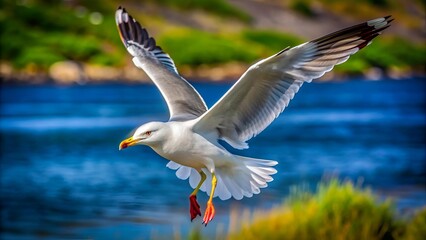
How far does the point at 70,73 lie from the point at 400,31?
32854mm

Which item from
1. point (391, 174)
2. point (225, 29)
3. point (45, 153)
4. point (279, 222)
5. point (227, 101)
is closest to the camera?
point (227, 101)

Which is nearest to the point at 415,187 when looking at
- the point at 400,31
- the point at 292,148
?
the point at 292,148

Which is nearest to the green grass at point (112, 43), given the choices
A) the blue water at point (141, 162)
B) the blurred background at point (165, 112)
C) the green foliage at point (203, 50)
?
the green foliage at point (203, 50)

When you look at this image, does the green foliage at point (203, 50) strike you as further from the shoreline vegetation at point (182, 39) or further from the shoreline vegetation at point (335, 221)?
the shoreline vegetation at point (335, 221)

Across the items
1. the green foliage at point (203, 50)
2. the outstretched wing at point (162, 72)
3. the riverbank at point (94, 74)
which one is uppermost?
the green foliage at point (203, 50)

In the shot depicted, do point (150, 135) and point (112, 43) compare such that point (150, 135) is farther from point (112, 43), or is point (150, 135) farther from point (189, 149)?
point (112, 43)

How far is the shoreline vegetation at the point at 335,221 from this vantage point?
1019 centimetres

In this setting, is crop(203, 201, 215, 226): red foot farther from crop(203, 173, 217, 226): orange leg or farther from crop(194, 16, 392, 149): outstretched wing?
crop(194, 16, 392, 149): outstretched wing

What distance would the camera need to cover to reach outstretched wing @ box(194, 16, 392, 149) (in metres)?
7.29

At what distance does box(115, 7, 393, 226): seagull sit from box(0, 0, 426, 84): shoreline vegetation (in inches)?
2448

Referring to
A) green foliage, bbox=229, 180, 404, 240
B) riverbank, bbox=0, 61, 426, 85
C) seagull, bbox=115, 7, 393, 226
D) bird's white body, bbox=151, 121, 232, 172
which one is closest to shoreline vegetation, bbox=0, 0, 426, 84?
riverbank, bbox=0, 61, 426, 85

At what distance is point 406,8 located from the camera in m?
100

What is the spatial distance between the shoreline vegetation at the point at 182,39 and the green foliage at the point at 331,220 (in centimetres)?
5957

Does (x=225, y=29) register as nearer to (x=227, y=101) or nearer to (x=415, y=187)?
(x=415, y=187)
